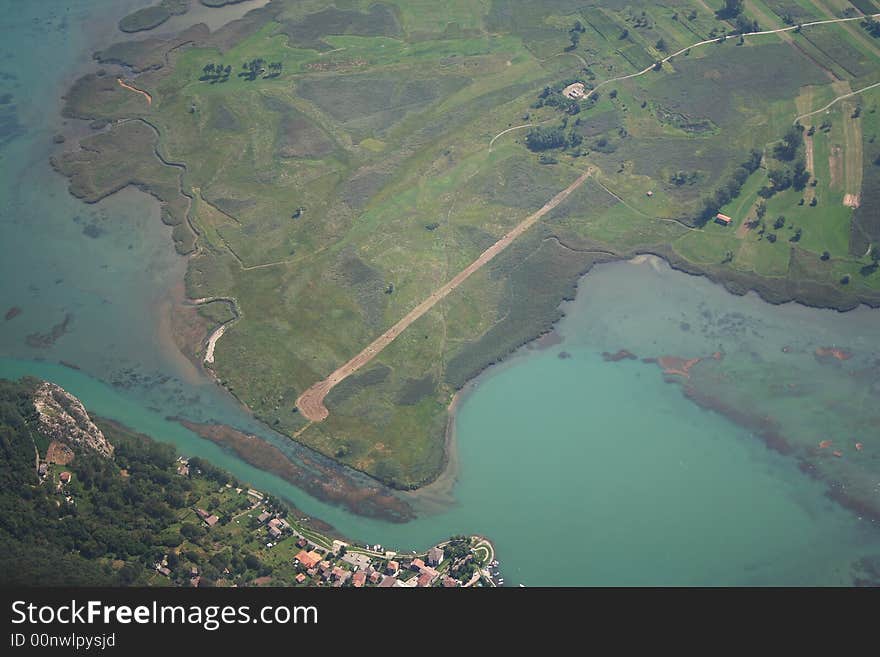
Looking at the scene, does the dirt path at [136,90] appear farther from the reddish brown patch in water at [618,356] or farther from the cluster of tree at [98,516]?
the reddish brown patch in water at [618,356]

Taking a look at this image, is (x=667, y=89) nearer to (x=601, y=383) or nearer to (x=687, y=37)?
(x=687, y=37)

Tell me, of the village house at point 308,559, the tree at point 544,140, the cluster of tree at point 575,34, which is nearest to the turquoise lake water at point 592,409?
the village house at point 308,559

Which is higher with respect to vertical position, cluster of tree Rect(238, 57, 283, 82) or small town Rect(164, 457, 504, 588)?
cluster of tree Rect(238, 57, 283, 82)

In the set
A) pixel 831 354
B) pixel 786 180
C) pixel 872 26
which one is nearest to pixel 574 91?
pixel 786 180

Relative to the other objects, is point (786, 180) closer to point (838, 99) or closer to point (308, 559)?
point (838, 99)

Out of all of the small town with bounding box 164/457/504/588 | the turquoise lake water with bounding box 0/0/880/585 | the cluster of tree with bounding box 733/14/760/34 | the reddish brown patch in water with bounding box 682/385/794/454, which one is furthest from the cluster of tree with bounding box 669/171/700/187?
the small town with bounding box 164/457/504/588

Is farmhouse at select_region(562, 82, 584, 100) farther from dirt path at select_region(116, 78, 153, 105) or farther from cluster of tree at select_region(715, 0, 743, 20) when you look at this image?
dirt path at select_region(116, 78, 153, 105)
